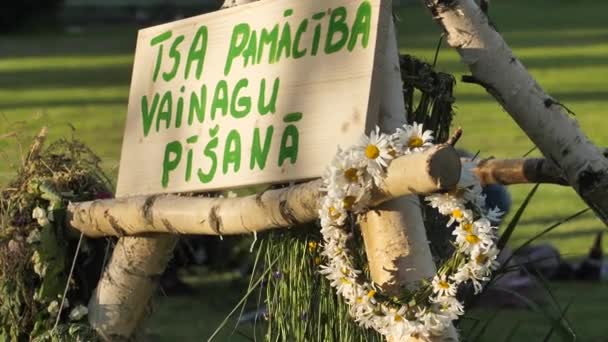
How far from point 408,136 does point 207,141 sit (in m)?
0.77

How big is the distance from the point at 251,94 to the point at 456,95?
11267 mm

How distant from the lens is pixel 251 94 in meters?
3.19

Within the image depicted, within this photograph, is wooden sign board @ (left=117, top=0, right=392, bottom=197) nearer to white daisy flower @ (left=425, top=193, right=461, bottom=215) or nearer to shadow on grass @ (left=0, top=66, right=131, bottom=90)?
white daisy flower @ (left=425, top=193, right=461, bottom=215)

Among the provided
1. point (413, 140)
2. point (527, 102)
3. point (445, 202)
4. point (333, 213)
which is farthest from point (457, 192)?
point (527, 102)

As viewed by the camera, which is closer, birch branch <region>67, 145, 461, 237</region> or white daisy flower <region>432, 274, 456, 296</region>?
birch branch <region>67, 145, 461, 237</region>

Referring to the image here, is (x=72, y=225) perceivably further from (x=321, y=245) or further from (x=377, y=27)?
(x=377, y=27)

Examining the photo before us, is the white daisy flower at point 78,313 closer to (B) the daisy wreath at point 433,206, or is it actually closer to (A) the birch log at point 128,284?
(A) the birch log at point 128,284

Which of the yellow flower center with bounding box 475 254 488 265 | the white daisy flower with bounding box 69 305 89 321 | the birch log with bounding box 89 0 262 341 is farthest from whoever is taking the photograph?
the white daisy flower with bounding box 69 305 89 321

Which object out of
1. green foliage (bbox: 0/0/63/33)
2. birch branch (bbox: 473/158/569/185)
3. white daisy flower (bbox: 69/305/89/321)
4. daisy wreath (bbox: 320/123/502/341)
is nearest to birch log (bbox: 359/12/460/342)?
daisy wreath (bbox: 320/123/502/341)

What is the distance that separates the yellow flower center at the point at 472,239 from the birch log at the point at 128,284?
125cm

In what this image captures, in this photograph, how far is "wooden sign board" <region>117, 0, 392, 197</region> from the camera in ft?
9.52

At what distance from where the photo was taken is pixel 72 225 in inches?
153

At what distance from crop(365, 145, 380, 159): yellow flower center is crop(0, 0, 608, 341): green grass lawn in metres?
1.46

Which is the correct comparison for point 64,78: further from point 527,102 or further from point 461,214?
point 461,214
